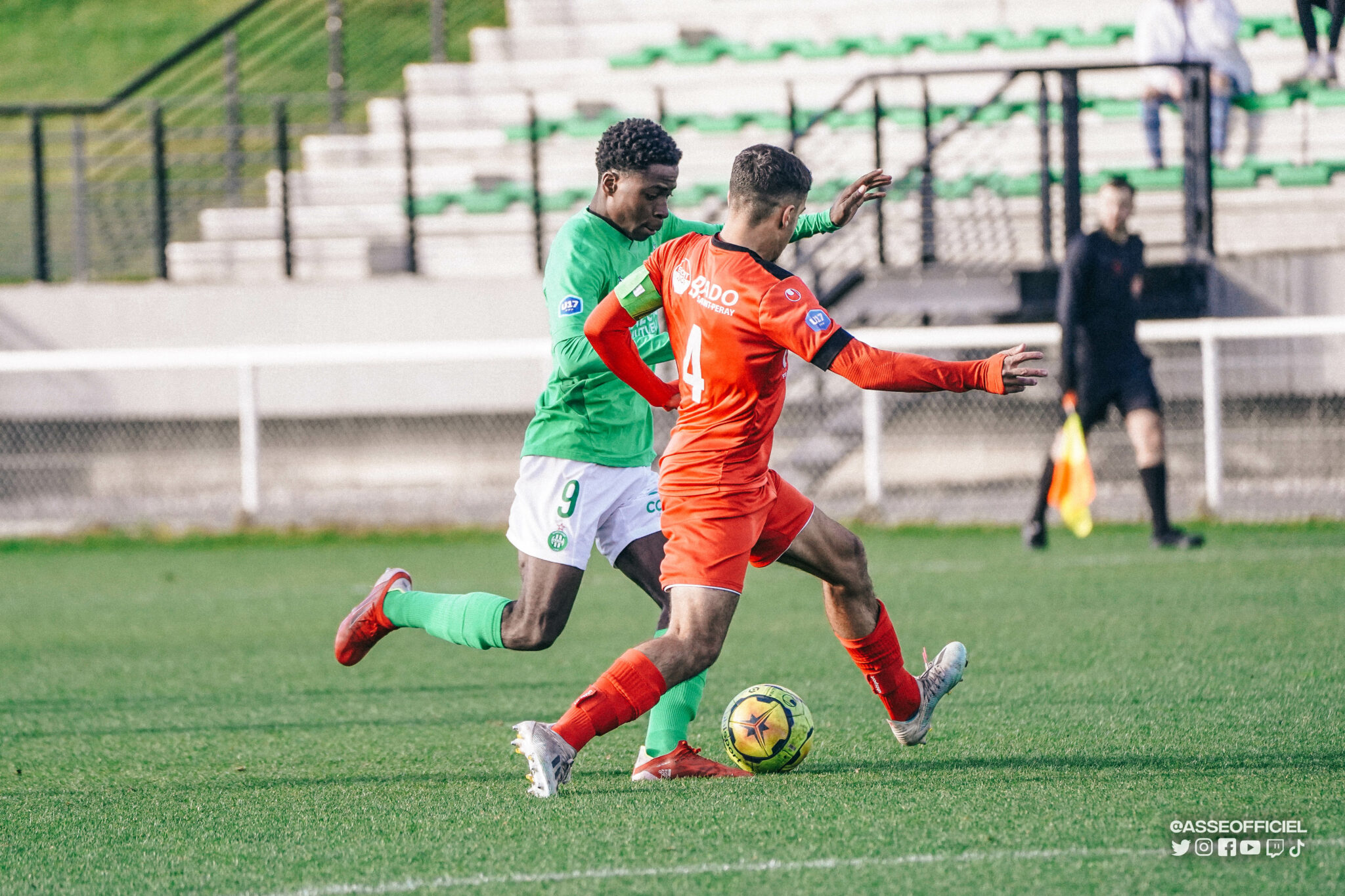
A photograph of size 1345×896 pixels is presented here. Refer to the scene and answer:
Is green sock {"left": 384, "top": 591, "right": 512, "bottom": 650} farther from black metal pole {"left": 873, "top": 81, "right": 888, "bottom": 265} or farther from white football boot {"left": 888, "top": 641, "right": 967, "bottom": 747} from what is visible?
black metal pole {"left": 873, "top": 81, "right": 888, "bottom": 265}

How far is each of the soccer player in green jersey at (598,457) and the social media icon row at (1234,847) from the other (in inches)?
55.6

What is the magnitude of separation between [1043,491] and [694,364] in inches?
244

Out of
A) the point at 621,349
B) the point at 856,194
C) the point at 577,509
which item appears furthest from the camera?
the point at 577,509

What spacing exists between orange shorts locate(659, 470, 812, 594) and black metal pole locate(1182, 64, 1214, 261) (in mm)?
8957

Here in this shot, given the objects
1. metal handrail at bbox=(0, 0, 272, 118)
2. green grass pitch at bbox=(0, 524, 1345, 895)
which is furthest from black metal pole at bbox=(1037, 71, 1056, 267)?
metal handrail at bbox=(0, 0, 272, 118)

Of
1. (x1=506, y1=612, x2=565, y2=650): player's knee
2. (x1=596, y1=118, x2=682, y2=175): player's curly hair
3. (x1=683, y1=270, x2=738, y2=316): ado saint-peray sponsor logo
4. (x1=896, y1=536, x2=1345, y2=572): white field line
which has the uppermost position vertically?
(x1=596, y1=118, x2=682, y2=175): player's curly hair

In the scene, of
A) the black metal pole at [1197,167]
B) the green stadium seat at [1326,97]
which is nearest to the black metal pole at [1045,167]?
the black metal pole at [1197,167]

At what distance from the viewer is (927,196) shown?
490 inches

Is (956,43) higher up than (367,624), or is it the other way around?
(956,43)

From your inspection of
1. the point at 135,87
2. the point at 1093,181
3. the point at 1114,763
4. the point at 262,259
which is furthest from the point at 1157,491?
the point at 135,87

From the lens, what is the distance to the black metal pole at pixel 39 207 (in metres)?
14.8

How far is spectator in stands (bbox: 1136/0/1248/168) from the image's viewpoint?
13641mm

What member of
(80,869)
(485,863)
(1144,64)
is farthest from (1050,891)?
(1144,64)

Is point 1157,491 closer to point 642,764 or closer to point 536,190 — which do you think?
point 642,764
